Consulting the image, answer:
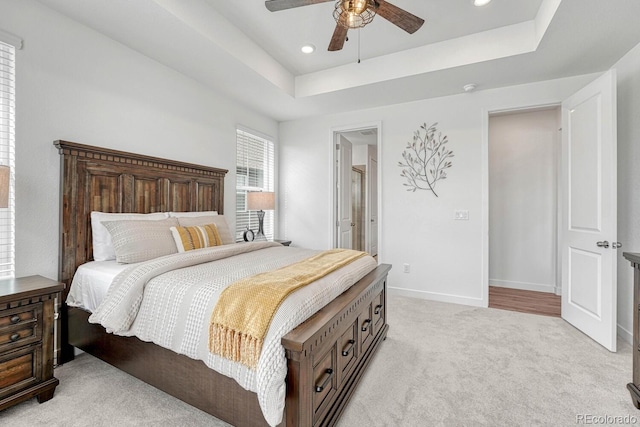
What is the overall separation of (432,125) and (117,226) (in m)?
3.57

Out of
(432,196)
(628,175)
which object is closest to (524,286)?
(432,196)

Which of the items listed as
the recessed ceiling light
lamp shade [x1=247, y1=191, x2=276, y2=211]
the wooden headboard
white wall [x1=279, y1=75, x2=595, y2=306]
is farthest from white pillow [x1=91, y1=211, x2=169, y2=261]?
white wall [x1=279, y1=75, x2=595, y2=306]

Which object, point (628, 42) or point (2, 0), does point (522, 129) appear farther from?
point (2, 0)

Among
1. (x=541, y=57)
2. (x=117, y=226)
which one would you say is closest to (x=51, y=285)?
(x=117, y=226)

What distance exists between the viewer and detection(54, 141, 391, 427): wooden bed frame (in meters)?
1.37

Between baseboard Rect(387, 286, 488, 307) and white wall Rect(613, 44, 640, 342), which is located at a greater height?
white wall Rect(613, 44, 640, 342)

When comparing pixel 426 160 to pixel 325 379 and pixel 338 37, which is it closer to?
pixel 338 37

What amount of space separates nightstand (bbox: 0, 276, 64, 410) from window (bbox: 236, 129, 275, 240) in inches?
91.5

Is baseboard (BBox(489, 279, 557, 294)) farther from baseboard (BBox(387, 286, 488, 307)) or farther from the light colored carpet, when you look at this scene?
the light colored carpet

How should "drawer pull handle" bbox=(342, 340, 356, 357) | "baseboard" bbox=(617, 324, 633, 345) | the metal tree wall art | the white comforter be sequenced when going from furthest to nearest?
the metal tree wall art < "baseboard" bbox=(617, 324, 633, 345) < "drawer pull handle" bbox=(342, 340, 356, 357) < the white comforter

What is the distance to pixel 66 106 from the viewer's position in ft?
7.39

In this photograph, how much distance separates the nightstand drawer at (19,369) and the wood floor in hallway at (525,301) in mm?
4089

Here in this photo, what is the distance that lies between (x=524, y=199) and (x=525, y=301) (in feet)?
4.79

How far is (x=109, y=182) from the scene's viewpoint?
2.46 metres
